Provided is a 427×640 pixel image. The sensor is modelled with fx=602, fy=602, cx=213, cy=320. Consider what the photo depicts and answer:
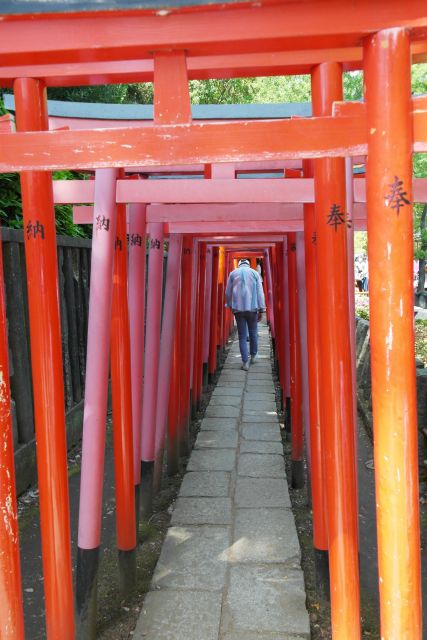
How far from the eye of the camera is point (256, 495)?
4230mm

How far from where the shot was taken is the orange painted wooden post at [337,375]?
1996 mm

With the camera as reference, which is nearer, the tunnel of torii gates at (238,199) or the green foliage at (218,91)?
the tunnel of torii gates at (238,199)

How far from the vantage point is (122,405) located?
113 inches

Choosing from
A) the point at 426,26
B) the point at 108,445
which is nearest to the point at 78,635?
the point at 426,26

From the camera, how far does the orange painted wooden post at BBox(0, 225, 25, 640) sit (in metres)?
1.81

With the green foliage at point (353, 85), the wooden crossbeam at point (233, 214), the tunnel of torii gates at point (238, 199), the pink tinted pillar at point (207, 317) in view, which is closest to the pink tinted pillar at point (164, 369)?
the wooden crossbeam at point (233, 214)

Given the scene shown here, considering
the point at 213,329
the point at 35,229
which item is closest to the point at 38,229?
the point at 35,229

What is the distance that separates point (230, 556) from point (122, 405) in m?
1.13

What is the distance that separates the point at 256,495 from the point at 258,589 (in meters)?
1.30

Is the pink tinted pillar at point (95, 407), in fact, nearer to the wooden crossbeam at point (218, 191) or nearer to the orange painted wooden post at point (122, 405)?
the wooden crossbeam at point (218, 191)

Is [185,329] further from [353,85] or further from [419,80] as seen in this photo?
[353,85]

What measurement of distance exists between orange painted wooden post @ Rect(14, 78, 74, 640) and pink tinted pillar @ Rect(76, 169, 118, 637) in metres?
0.36

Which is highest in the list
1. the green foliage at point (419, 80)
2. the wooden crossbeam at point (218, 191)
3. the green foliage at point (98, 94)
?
the green foliage at point (419, 80)

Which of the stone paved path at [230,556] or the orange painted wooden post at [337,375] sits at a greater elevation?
the orange painted wooden post at [337,375]
